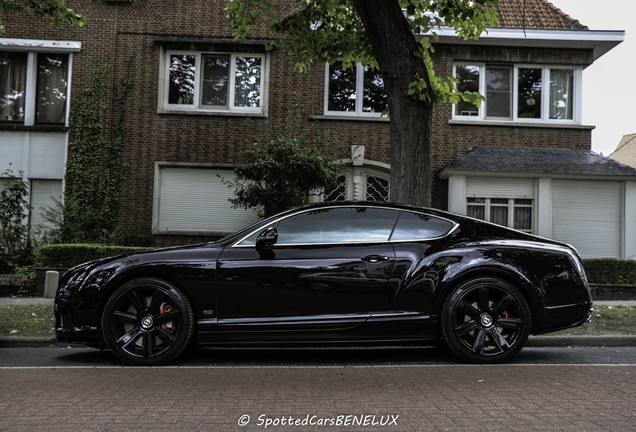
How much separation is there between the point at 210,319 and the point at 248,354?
0.95 m

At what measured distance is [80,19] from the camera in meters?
9.85

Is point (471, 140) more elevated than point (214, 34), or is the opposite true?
point (214, 34)

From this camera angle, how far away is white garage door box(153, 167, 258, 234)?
15656mm

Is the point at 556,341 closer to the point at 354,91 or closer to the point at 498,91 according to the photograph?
the point at 354,91

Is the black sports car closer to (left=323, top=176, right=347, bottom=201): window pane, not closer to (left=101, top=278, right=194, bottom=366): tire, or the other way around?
(left=101, top=278, right=194, bottom=366): tire

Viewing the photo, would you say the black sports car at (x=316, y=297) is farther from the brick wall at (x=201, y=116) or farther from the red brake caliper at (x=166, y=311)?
the brick wall at (x=201, y=116)

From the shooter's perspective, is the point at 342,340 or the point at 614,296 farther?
the point at 614,296

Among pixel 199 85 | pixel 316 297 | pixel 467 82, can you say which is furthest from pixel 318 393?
pixel 467 82

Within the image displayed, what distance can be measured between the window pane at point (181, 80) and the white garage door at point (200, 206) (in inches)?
75.0

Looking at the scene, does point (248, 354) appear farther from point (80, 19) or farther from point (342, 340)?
point (80, 19)

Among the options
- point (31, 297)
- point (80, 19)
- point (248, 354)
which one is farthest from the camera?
point (31, 297)

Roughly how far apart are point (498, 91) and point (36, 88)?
485 inches

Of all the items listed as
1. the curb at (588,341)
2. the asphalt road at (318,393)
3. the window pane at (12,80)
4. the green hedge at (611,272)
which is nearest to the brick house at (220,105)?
the window pane at (12,80)

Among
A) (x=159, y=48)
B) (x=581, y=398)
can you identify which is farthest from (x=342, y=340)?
(x=159, y=48)
